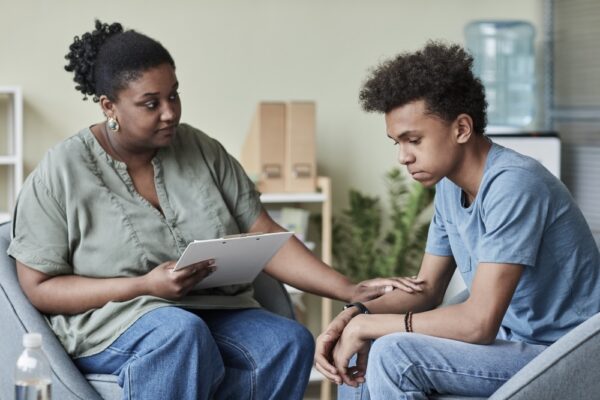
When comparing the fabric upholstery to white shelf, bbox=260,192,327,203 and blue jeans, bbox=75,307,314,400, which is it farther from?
white shelf, bbox=260,192,327,203

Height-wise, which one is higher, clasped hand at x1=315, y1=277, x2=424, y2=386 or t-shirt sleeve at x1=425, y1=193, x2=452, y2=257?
t-shirt sleeve at x1=425, y1=193, x2=452, y2=257

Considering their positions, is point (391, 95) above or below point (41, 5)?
below

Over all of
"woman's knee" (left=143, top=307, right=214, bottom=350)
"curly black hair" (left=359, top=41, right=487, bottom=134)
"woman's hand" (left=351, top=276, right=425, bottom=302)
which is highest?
"curly black hair" (left=359, top=41, right=487, bottom=134)

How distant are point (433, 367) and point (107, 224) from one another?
93 centimetres

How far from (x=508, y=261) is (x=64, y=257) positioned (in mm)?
1092

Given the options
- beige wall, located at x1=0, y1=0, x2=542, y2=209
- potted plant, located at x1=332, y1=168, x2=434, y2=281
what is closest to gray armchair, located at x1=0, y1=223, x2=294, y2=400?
beige wall, located at x1=0, y1=0, x2=542, y2=209

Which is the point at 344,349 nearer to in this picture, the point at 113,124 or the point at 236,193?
the point at 236,193

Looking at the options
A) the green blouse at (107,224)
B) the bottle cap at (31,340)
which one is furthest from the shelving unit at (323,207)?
the bottle cap at (31,340)

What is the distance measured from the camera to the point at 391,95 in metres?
2.09

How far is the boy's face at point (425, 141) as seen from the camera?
208cm

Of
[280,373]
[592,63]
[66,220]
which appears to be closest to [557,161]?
[592,63]

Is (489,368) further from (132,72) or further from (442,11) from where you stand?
(442,11)

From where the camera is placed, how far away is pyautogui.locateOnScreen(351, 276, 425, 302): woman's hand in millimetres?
2383

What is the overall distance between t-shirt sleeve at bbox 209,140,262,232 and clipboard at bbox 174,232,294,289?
0.56ft
